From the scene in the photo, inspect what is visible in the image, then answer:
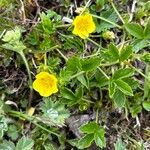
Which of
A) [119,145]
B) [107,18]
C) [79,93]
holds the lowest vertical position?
[119,145]

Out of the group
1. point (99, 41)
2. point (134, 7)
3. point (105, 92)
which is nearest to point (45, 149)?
point (105, 92)

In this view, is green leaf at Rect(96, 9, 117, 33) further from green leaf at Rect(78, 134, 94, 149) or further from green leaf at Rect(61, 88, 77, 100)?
green leaf at Rect(78, 134, 94, 149)

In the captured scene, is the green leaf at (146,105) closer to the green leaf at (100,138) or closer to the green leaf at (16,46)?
the green leaf at (100,138)

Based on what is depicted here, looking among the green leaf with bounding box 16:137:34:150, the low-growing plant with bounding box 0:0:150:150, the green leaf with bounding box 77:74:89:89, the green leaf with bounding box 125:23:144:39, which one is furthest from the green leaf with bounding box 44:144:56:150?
the green leaf with bounding box 125:23:144:39

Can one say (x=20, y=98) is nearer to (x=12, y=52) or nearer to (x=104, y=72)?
(x=12, y=52)

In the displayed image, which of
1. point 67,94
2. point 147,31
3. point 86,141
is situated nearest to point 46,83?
point 67,94

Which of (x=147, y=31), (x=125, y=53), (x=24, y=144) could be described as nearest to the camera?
(x=24, y=144)

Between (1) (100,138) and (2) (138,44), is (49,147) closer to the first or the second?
(1) (100,138)

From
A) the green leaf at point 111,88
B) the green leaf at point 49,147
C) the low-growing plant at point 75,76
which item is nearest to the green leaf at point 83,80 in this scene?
the low-growing plant at point 75,76
